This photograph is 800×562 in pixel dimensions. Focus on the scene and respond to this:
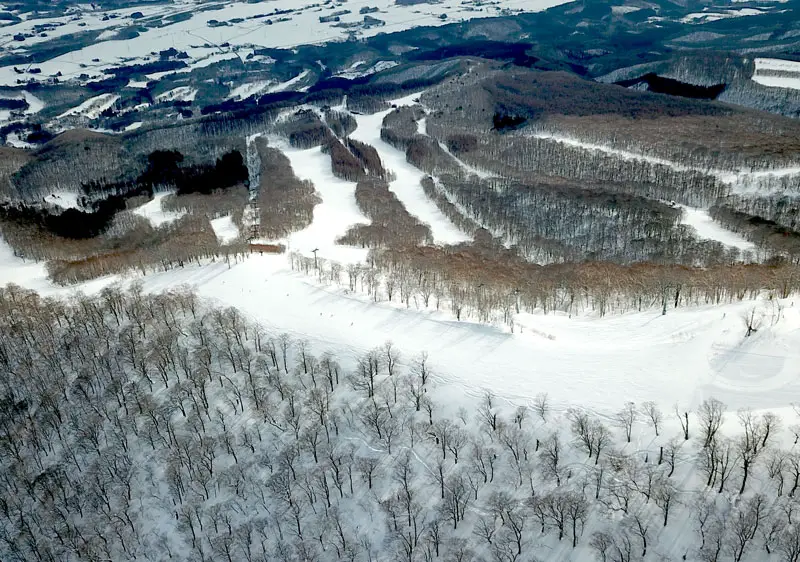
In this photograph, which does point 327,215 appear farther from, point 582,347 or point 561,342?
point 582,347

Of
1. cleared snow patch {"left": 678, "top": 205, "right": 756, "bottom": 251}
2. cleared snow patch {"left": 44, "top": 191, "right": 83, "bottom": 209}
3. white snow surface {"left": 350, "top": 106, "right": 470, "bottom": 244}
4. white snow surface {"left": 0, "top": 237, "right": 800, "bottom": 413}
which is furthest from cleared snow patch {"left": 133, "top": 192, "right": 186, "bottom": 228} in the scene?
cleared snow patch {"left": 678, "top": 205, "right": 756, "bottom": 251}

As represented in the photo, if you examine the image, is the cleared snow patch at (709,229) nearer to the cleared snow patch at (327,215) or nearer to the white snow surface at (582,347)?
the white snow surface at (582,347)

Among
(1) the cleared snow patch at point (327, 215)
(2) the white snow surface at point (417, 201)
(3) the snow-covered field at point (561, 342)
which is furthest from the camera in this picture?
(2) the white snow surface at point (417, 201)

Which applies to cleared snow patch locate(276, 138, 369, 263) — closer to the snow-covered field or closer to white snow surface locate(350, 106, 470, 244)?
white snow surface locate(350, 106, 470, 244)

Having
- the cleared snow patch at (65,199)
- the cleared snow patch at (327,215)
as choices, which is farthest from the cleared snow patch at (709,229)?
the cleared snow patch at (65,199)

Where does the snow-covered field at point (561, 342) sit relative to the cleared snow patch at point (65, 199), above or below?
above

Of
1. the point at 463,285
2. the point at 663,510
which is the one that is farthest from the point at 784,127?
the point at 663,510

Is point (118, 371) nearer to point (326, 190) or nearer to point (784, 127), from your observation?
point (326, 190)
